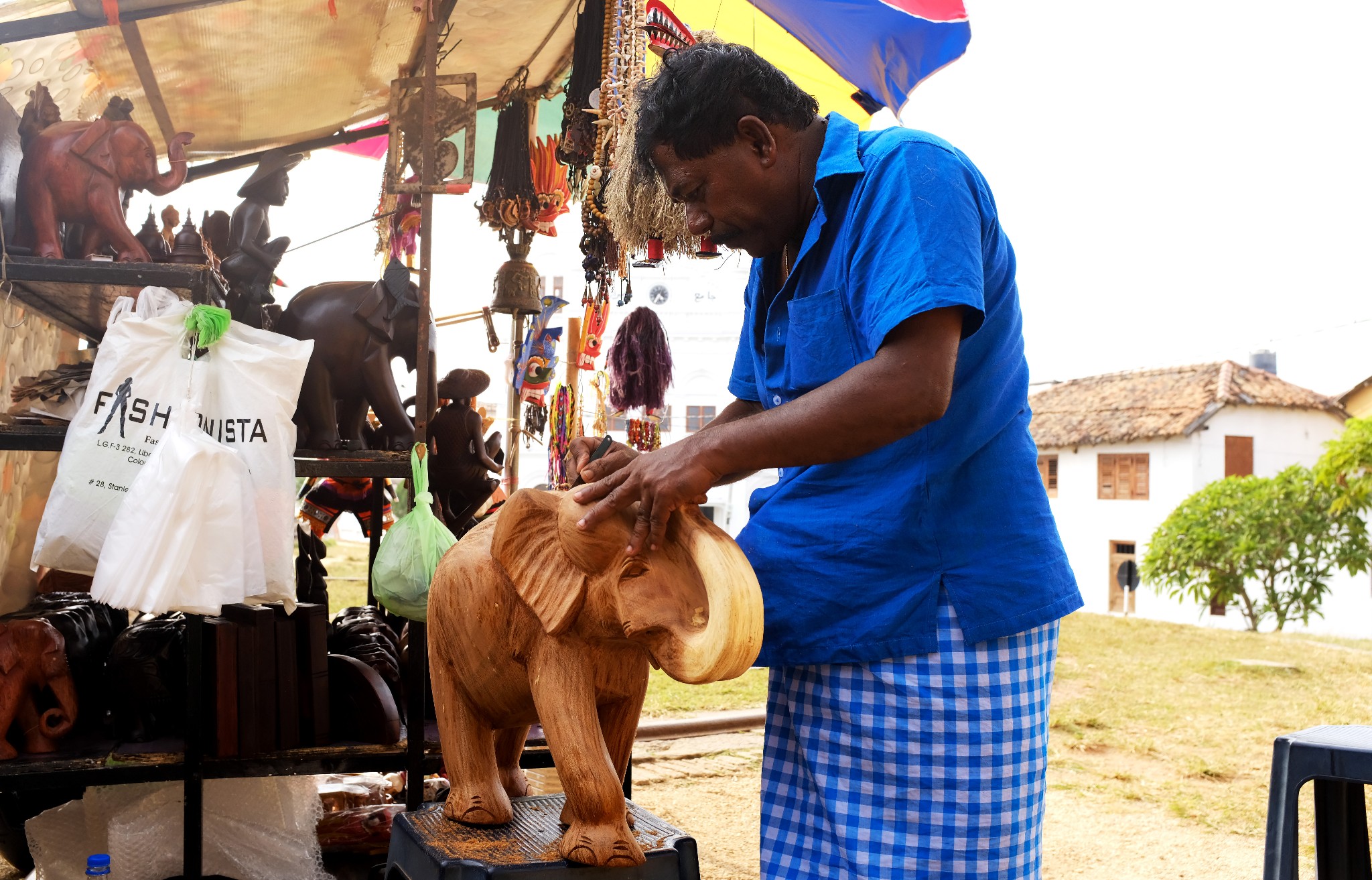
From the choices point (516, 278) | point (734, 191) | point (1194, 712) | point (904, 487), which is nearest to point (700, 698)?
point (1194, 712)

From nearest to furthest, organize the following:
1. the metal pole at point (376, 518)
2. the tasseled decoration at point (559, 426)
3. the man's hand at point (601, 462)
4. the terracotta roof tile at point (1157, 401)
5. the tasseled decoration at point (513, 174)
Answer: the man's hand at point (601, 462)
the metal pole at point (376, 518)
the tasseled decoration at point (513, 174)
the tasseled decoration at point (559, 426)
the terracotta roof tile at point (1157, 401)

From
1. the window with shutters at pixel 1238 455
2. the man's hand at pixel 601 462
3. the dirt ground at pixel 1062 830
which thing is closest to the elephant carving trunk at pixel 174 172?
the man's hand at pixel 601 462

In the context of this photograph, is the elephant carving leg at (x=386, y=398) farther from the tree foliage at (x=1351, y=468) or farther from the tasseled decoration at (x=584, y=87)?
the tree foliage at (x=1351, y=468)

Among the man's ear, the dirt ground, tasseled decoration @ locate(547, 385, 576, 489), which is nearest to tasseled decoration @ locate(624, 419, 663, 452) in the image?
tasseled decoration @ locate(547, 385, 576, 489)

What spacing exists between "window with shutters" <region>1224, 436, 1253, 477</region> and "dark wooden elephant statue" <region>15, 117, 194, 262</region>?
2079cm

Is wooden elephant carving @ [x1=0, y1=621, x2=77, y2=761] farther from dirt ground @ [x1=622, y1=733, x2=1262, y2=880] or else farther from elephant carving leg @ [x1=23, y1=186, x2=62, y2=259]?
dirt ground @ [x1=622, y1=733, x2=1262, y2=880]

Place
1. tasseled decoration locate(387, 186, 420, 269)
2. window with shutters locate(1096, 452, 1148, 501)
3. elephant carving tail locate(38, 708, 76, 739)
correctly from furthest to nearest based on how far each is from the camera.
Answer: window with shutters locate(1096, 452, 1148, 501) → tasseled decoration locate(387, 186, 420, 269) → elephant carving tail locate(38, 708, 76, 739)

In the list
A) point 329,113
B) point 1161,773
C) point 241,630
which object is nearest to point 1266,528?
point 1161,773

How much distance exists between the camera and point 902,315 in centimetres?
131

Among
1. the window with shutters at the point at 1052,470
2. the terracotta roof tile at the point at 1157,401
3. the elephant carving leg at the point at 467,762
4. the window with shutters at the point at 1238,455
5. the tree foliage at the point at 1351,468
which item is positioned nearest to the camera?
the elephant carving leg at the point at 467,762

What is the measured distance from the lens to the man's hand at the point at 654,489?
55.5 inches

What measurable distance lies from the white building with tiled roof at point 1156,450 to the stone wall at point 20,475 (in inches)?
704

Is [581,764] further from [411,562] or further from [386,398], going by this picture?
[386,398]

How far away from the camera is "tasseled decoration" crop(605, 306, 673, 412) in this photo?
589cm
